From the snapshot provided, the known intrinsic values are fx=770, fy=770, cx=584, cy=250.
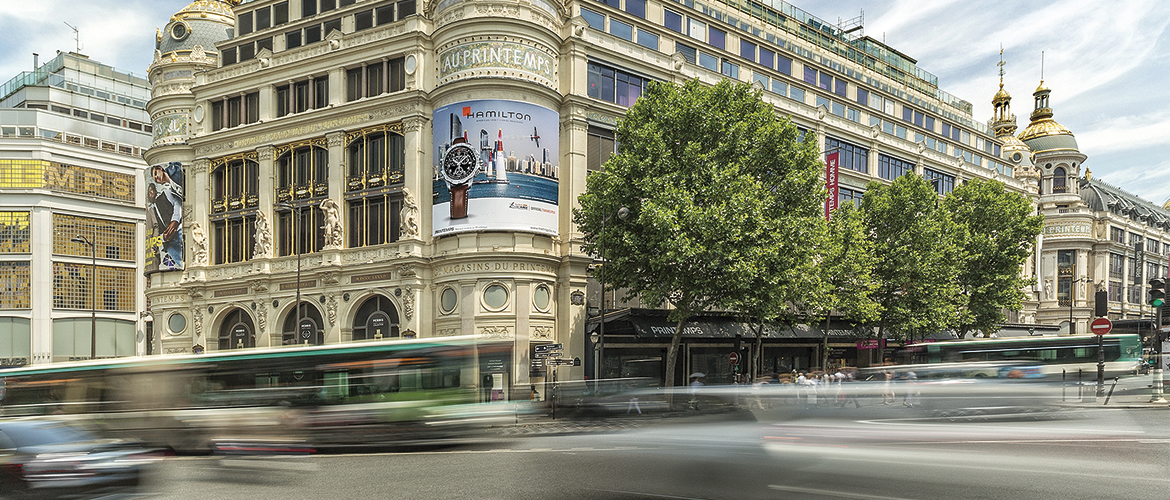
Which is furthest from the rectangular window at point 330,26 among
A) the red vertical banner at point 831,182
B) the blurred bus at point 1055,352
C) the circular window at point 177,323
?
the blurred bus at point 1055,352

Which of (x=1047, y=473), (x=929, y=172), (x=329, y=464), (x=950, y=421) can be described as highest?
(x=929, y=172)

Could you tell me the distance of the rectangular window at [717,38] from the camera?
44531 mm

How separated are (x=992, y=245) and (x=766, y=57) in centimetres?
1735

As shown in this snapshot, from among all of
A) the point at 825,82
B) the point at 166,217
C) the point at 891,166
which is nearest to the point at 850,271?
the point at 825,82

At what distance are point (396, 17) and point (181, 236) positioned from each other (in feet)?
59.8

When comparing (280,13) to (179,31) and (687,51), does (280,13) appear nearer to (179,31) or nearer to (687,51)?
(179,31)

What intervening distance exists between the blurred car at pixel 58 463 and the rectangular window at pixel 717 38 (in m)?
39.2

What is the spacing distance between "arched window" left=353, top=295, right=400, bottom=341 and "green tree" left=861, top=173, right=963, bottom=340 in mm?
24429

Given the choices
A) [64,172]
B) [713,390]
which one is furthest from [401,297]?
[64,172]

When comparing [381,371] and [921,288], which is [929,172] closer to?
[921,288]

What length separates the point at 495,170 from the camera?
33.7 meters

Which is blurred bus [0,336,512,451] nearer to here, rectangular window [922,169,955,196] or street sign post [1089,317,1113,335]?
street sign post [1089,317,1113,335]

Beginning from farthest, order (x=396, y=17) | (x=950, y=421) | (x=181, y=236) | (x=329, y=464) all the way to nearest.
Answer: (x=181, y=236)
(x=396, y=17)
(x=329, y=464)
(x=950, y=421)

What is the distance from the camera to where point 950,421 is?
9.21 meters
